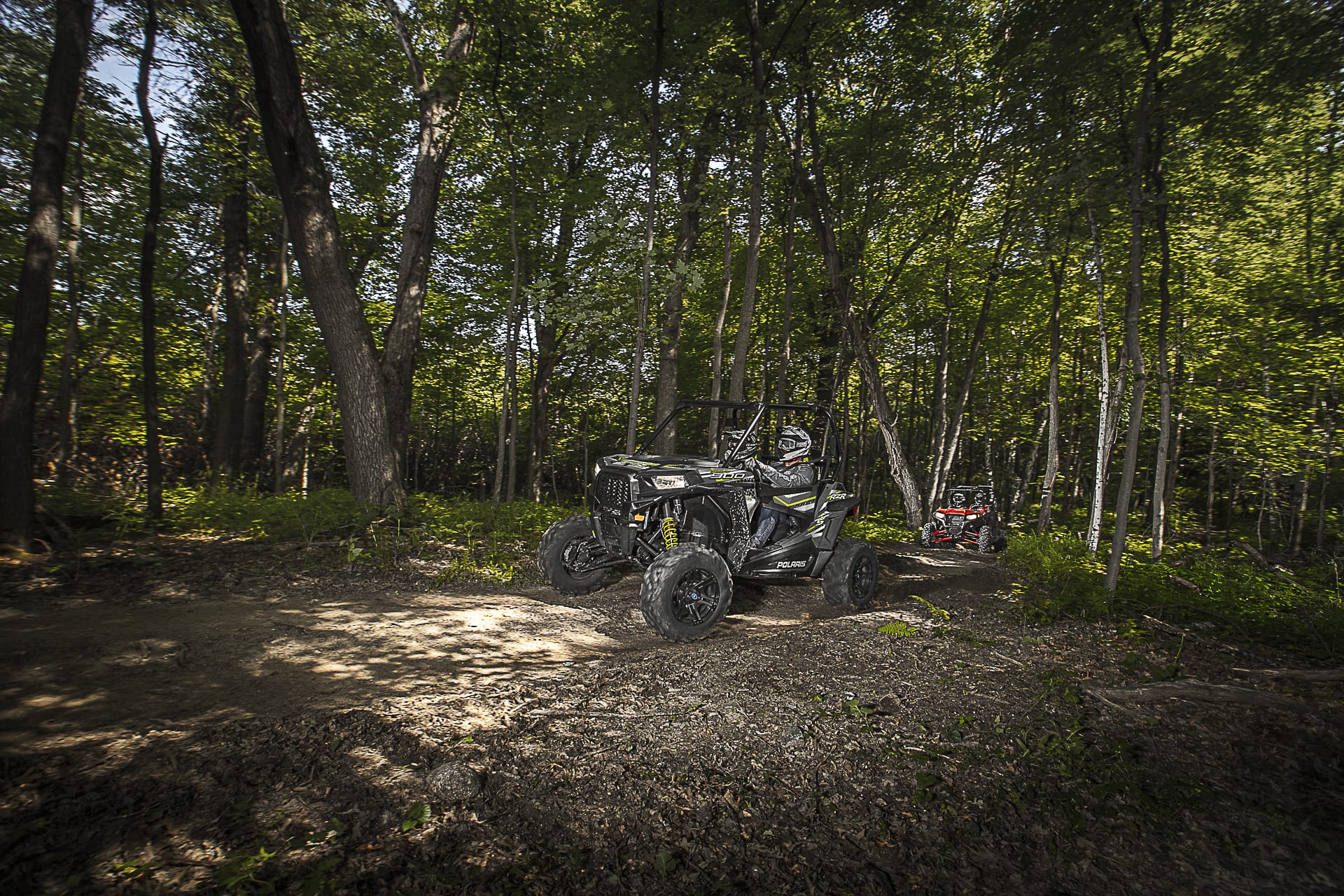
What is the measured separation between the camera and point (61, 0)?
6457 mm

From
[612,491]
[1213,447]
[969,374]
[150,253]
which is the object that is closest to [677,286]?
[612,491]

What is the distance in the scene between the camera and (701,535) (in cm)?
557

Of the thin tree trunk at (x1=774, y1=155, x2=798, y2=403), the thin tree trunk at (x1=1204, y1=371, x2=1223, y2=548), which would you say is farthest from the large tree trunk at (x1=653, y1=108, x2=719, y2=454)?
the thin tree trunk at (x1=1204, y1=371, x2=1223, y2=548)

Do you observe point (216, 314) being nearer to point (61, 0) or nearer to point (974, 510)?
point (61, 0)

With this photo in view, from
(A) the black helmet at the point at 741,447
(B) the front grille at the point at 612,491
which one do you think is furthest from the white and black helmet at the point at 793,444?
(B) the front grille at the point at 612,491

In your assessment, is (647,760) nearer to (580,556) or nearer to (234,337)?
(580,556)

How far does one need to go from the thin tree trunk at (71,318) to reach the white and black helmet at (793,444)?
11884 millimetres

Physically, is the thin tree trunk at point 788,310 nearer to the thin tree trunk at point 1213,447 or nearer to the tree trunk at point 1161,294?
the tree trunk at point 1161,294

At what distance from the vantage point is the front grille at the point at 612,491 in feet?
17.6

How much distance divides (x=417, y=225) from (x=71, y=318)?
6.71 metres

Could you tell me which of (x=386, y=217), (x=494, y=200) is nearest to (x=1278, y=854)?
(x=494, y=200)

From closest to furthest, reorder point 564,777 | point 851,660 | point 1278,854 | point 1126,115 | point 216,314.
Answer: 1. point 1278,854
2. point 564,777
3. point 851,660
4. point 1126,115
5. point 216,314

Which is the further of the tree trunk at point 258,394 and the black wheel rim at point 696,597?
the tree trunk at point 258,394

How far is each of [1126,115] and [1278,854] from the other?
7.29 meters
